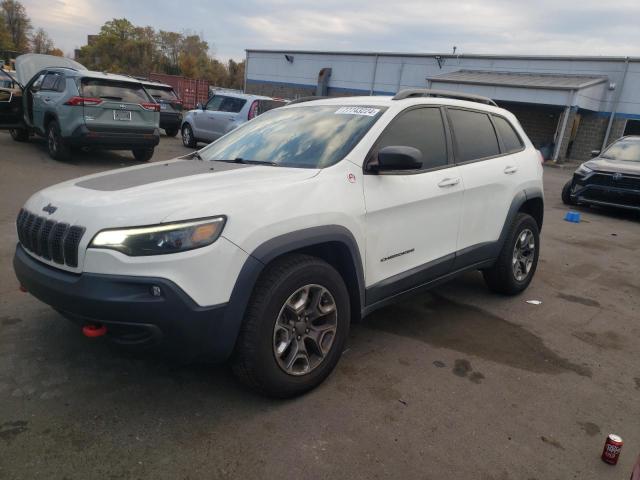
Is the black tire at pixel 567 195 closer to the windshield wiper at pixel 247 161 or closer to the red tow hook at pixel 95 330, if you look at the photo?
the windshield wiper at pixel 247 161

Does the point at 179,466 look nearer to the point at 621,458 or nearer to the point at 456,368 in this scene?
the point at 456,368

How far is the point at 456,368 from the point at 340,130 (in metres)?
1.78

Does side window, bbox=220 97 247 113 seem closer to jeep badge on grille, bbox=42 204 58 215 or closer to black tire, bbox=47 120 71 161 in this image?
black tire, bbox=47 120 71 161

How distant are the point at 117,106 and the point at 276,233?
865cm

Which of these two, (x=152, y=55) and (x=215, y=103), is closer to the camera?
(x=215, y=103)

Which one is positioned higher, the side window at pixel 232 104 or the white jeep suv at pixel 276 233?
the side window at pixel 232 104

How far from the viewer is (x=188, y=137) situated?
15.3 meters

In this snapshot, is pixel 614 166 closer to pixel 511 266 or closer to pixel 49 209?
pixel 511 266

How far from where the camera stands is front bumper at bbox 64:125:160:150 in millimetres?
9750

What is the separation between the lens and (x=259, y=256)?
2.50m

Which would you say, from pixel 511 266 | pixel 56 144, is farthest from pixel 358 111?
pixel 56 144

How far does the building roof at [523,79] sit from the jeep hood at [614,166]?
14.0 m

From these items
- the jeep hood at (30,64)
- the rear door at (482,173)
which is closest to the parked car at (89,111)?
the jeep hood at (30,64)

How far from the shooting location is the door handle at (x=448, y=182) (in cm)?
366
